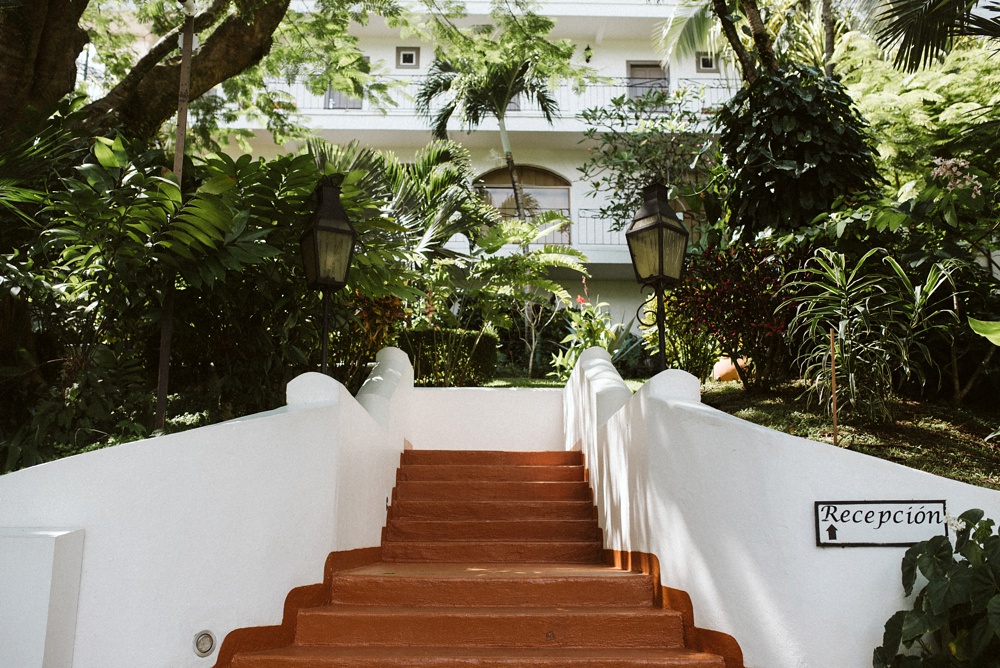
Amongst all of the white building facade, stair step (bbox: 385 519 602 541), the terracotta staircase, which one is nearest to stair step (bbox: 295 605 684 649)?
the terracotta staircase

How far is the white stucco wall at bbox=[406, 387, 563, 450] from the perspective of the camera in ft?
26.7

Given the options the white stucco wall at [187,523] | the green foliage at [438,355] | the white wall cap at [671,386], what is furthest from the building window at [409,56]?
the white wall cap at [671,386]

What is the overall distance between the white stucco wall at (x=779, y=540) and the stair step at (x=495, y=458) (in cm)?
300

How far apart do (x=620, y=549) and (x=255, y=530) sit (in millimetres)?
2318

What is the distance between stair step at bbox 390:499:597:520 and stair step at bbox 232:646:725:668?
211 cm

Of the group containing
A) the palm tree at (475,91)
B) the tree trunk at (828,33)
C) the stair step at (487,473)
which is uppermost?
the palm tree at (475,91)

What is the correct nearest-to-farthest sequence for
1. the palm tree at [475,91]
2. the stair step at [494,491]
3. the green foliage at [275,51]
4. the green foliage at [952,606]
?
the green foliage at [952,606]
the stair step at [494,491]
the green foliage at [275,51]
the palm tree at [475,91]

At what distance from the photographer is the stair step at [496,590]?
4340 mm

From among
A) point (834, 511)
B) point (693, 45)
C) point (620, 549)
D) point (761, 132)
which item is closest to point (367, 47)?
point (693, 45)

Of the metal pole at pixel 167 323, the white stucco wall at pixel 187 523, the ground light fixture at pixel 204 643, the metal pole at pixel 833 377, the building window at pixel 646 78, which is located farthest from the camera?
the building window at pixel 646 78

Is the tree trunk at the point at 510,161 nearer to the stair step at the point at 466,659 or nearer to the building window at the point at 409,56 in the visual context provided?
the building window at the point at 409,56

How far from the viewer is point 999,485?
436cm

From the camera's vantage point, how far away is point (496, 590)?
4414mm

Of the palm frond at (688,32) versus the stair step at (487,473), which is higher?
the palm frond at (688,32)
